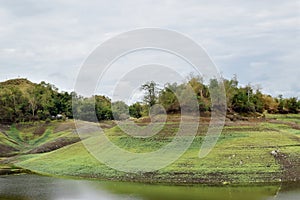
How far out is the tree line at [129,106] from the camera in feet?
178

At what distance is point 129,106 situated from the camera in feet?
233

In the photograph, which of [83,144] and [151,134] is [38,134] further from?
[151,134]

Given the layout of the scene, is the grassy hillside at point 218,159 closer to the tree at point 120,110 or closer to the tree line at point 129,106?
the tree line at point 129,106

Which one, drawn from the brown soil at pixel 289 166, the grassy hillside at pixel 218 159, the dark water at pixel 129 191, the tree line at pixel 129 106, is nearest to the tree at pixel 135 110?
the tree line at pixel 129 106

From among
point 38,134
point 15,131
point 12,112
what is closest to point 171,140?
point 38,134

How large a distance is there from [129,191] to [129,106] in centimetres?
3892

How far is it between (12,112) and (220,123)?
47.1 meters

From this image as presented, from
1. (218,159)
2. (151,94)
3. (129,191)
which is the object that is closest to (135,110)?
(151,94)

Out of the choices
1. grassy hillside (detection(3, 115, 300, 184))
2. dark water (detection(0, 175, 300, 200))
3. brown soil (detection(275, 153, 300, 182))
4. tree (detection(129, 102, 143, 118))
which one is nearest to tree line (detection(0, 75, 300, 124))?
tree (detection(129, 102, 143, 118))

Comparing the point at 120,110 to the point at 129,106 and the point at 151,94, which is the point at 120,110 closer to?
the point at 129,106

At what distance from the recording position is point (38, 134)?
232 feet

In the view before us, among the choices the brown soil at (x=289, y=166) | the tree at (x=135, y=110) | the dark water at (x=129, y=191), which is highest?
the tree at (x=135, y=110)

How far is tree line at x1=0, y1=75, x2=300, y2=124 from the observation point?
5438cm

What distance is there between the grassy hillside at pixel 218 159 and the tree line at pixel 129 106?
6.15 m
